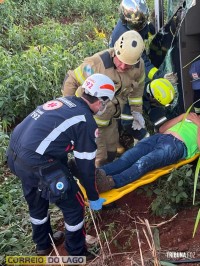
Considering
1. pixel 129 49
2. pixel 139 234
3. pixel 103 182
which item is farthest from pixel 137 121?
pixel 139 234

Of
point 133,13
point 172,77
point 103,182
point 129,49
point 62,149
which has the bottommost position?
point 103,182

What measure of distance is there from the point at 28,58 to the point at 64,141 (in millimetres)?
3100

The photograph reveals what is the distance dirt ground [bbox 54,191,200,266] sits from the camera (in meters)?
2.87

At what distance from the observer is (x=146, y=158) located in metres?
3.70

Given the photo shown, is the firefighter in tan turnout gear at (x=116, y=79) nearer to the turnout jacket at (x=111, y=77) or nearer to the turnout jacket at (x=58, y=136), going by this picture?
the turnout jacket at (x=111, y=77)

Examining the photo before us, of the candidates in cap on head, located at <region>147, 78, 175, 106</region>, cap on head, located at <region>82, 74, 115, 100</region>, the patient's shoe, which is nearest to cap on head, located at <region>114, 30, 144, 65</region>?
cap on head, located at <region>147, 78, 175, 106</region>

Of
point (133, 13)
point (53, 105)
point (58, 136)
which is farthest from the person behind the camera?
point (133, 13)

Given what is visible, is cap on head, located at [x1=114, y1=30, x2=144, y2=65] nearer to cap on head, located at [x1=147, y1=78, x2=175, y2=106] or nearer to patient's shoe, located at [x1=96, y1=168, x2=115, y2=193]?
cap on head, located at [x1=147, y1=78, x2=175, y2=106]

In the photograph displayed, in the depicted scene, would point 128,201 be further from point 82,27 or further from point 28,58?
point 82,27

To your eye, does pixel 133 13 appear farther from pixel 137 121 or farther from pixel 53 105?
pixel 53 105

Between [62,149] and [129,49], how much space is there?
1225 mm

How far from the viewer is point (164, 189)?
140 inches

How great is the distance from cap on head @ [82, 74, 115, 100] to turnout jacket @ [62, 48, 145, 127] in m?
0.74

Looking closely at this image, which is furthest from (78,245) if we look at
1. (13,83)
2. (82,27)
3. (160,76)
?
(82,27)
